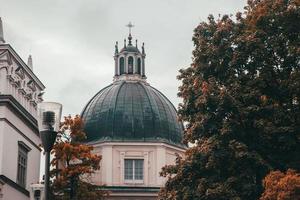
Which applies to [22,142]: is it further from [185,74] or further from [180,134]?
[180,134]

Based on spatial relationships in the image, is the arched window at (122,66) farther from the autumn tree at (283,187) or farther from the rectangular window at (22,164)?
the autumn tree at (283,187)

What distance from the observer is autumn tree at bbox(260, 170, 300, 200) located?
2497 centimetres

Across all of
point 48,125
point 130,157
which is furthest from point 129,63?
point 48,125

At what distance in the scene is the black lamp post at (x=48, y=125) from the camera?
1584 centimetres

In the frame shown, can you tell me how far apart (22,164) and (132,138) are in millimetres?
23168

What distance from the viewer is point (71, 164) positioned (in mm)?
40781

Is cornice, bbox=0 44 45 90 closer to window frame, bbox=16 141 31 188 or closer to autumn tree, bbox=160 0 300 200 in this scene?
window frame, bbox=16 141 31 188

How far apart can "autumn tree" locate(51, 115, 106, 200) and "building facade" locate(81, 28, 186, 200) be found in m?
16.9

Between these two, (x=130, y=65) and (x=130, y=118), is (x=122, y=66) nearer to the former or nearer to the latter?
(x=130, y=65)

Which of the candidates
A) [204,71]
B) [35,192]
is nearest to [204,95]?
[204,71]

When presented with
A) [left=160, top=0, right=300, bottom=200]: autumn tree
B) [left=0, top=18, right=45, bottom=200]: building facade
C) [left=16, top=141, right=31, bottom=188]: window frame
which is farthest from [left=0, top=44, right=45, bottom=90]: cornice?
[left=160, top=0, right=300, bottom=200]: autumn tree

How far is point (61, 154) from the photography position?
4009 centimetres

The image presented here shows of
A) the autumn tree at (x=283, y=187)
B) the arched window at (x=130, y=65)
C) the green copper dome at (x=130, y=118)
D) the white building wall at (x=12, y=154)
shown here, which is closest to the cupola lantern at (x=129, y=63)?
the arched window at (x=130, y=65)

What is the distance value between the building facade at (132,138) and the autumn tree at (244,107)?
27348mm
